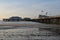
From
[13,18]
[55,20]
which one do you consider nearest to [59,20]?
[55,20]

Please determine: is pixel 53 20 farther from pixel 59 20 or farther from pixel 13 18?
pixel 13 18

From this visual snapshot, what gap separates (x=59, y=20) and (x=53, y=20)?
31.2 feet

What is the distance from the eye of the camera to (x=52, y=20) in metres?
103

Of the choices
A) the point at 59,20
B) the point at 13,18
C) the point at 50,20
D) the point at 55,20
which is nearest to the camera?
the point at 59,20

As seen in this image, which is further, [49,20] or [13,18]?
[13,18]

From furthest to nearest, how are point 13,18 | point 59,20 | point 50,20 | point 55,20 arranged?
point 13,18 < point 50,20 < point 55,20 < point 59,20

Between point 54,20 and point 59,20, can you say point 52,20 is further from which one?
point 59,20

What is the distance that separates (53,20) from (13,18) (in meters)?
80.1

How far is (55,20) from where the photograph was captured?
326ft

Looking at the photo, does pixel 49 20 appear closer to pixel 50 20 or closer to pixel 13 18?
pixel 50 20

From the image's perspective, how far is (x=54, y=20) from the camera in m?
101

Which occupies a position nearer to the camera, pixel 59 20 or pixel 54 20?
pixel 59 20

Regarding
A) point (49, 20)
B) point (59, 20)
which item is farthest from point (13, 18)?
point (59, 20)

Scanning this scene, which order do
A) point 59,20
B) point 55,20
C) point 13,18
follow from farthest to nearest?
point 13,18 → point 55,20 → point 59,20
